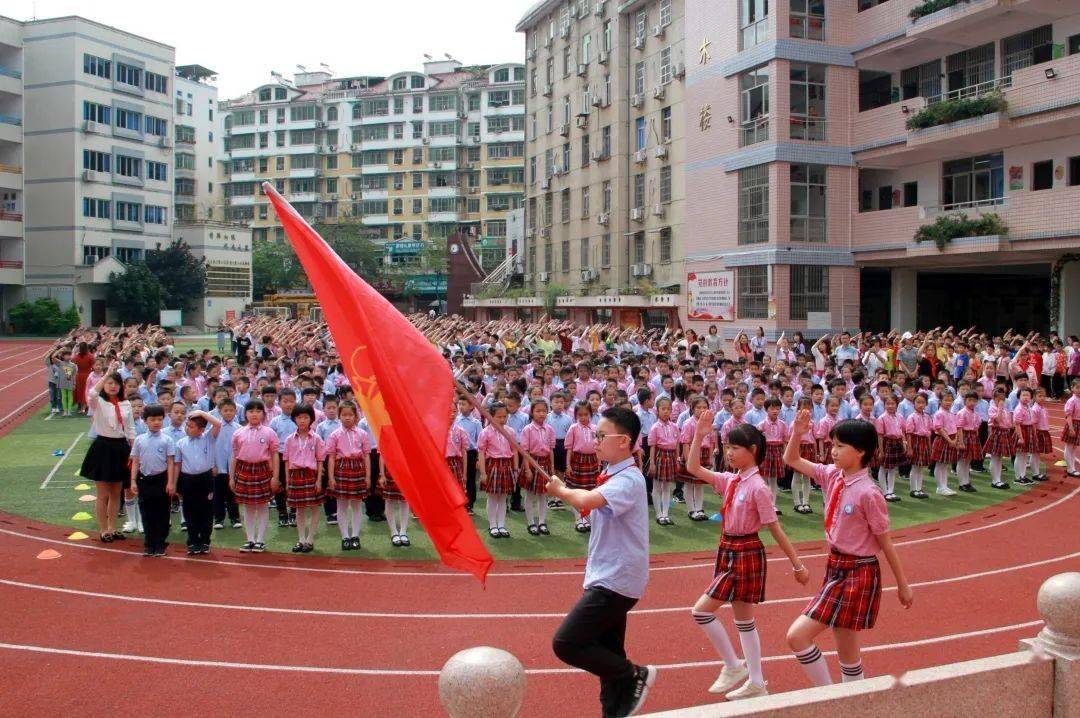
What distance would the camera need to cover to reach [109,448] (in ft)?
32.4

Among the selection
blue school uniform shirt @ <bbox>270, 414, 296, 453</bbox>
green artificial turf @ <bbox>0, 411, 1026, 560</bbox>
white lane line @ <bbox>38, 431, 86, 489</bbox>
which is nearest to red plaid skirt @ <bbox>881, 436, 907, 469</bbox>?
green artificial turf @ <bbox>0, 411, 1026, 560</bbox>

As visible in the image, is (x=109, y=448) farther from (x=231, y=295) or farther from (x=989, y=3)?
(x=231, y=295)

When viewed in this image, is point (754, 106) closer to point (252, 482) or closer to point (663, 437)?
point (663, 437)

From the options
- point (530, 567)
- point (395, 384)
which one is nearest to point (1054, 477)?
point (530, 567)

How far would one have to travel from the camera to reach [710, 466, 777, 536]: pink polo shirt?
580 centimetres

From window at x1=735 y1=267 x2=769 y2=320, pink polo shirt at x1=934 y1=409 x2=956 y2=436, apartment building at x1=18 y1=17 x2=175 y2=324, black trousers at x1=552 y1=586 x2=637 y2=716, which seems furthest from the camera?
apartment building at x1=18 y1=17 x2=175 y2=324

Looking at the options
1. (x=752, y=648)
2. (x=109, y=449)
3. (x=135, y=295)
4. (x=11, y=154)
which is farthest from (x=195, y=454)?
(x=11, y=154)

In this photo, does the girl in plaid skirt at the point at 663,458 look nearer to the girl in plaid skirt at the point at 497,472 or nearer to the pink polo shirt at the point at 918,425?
the girl in plaid skirt at the point at 497,472

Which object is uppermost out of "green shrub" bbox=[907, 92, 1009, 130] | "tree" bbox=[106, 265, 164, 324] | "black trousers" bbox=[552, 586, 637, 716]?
"green shrub" bbox=[907, 92, 1009, 130]

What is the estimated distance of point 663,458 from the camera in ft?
37.0

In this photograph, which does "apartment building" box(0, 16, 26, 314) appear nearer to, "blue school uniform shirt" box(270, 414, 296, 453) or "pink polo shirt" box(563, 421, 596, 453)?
"blue school uniform shirt" box(270, 414, 296, 453)

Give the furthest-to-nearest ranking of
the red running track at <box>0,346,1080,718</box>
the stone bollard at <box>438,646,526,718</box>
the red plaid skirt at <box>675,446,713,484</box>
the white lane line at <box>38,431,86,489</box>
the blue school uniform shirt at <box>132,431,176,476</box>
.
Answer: the white lane line at <box>38,431,86,489</box> < the red plaid skirt at <box>675,446,713,484</box> < the blue school uniform shirt at <box>132,431,176,476</box> < the red running track at <box>0,346,1080,718</box> < the stone bollard at <box>438,646,526,718</box>

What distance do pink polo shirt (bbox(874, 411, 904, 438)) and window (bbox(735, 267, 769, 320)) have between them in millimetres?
14559

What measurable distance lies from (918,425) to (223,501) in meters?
9.03
